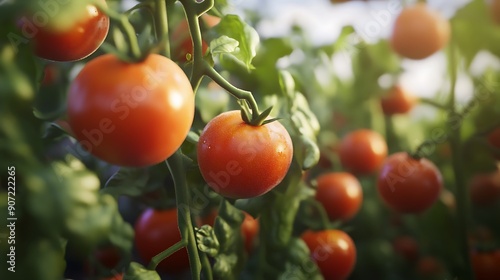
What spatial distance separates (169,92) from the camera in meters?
0.40

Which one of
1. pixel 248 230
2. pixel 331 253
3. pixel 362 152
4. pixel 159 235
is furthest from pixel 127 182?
pixel 362 152

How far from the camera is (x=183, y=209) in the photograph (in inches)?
19.9

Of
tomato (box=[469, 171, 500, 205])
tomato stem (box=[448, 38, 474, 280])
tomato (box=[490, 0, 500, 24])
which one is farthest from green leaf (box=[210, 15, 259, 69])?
tomato (box=[469, 171, 500, 205])

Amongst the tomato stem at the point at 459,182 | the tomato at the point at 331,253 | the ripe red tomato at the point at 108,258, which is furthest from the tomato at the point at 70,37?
the tomato stem at the point at 459,182

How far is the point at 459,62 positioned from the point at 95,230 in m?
1.01

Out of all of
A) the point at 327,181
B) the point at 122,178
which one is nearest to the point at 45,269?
the point at 122,178

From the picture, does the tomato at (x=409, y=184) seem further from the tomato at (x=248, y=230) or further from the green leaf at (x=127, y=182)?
the green leaf at (x=127, y=182)

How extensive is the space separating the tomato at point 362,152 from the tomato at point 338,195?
136mm

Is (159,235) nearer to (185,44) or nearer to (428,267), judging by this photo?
(185,44)

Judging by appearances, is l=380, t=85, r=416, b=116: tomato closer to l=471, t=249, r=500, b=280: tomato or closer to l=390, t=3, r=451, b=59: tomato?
l=390, t=3, r=451, b=59: tomato

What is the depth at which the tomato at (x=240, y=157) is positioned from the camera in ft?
1.61

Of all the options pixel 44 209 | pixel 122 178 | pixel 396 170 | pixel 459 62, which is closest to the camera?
pixel 44 209

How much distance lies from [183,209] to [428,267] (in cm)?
96

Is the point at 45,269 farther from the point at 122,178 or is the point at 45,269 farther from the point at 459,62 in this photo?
the point at 459,62
